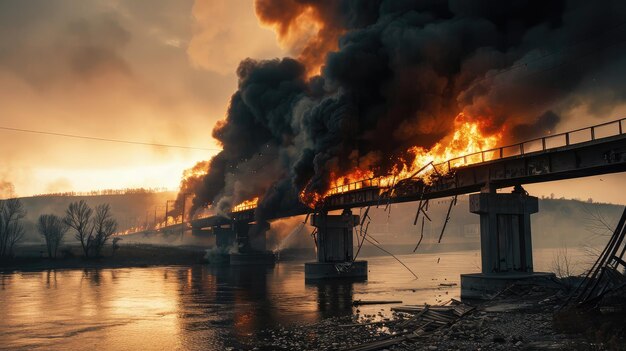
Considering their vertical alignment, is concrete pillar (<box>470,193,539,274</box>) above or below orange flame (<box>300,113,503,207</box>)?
below

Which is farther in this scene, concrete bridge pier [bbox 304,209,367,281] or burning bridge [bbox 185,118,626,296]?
concrete bridge pier [bbox 304,209,367,281]

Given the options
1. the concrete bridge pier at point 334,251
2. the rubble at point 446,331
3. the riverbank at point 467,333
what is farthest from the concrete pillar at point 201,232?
the riverbank at point 467,333

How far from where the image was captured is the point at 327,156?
60.2m

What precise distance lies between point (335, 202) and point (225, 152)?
52.5 meters

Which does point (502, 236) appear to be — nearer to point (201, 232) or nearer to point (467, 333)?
point (467, 333)

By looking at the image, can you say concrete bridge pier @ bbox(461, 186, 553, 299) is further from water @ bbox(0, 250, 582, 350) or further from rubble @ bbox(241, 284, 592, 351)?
rubble @ bbox(241, 284, 592, 351)

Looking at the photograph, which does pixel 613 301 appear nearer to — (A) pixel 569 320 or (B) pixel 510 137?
(A) pixel 569 320

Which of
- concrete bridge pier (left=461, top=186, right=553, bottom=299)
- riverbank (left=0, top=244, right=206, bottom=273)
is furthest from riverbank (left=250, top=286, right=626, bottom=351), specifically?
riverbank (left=0, top=244, right=206, bottom=273)

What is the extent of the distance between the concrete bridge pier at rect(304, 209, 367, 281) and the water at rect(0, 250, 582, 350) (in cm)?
463

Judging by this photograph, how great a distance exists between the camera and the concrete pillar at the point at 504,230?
39188 mm

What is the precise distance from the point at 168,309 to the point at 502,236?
26231 mm

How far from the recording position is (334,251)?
6775 cm

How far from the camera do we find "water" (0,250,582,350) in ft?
86.2

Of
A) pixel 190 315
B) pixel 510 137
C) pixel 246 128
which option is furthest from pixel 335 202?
pixel 246 128
